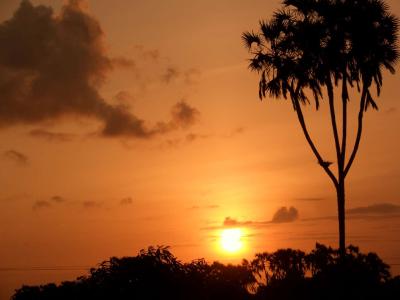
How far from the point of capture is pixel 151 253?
37250mm

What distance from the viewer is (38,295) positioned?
124 feet

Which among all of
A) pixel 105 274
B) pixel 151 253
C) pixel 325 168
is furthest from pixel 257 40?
pixel 105 274

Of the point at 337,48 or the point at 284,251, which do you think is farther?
the point at 284,251

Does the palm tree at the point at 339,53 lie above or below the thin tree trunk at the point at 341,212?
above

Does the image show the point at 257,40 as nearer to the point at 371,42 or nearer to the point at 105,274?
the point at 371,42

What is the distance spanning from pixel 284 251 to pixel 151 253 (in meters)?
23.1

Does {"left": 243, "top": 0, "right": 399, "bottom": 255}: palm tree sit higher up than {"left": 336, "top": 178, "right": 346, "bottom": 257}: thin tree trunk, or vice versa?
{"left": 243, "top": 0, "right": 399, "bottom": 255}: palm tree

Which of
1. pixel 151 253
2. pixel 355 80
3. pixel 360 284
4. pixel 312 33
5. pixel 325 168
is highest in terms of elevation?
pixel 312 33

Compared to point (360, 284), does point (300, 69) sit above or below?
above

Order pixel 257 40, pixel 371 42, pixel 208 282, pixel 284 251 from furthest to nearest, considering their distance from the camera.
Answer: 1. pixel 284 251
2. pixel 208 282
3. pixel 257 40
4. pixel 371 42

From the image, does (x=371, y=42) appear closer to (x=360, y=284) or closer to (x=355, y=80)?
(x=355, y=80)

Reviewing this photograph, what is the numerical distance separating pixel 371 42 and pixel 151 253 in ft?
A: 58.2

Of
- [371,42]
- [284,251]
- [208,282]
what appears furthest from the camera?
[284,251]

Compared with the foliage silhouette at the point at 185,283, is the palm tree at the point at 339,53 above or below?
above
